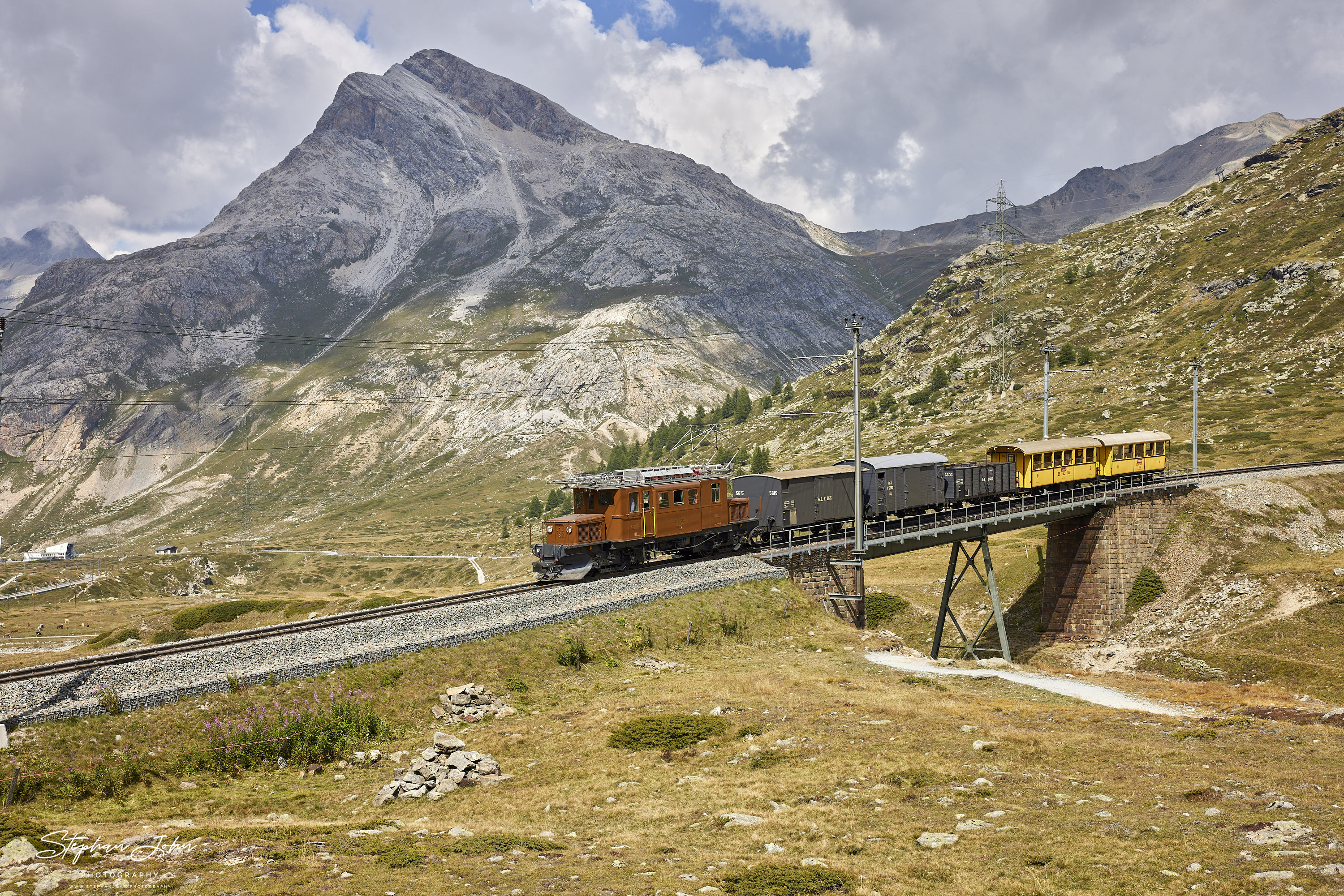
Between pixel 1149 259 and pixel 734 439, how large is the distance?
329 ft

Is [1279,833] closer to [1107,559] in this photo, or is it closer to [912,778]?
[912,778]

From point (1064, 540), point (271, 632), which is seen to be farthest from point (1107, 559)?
point (271, 632)

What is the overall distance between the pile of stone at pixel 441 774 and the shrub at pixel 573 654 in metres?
7.80

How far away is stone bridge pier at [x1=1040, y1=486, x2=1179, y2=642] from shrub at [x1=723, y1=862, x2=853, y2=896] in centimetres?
4999

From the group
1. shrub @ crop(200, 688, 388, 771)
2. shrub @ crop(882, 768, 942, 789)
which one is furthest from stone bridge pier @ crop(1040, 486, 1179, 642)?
shrub @ crop(200, 688, 388, 771)

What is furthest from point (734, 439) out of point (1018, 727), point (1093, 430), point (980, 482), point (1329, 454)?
point (1018, 727)

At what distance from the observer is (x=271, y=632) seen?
3050 cm

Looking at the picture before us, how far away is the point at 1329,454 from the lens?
81750 millimetres

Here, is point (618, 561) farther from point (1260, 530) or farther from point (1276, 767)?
point (1260, 530)

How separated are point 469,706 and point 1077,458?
164 feet

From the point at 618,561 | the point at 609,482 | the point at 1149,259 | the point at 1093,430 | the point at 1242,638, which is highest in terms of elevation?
the point at 1149,259

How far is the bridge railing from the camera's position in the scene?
1706 inches

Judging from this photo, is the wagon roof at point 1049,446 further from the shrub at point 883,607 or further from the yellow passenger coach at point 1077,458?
the shrub at point 883,607

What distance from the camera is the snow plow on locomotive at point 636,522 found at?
126 ft
